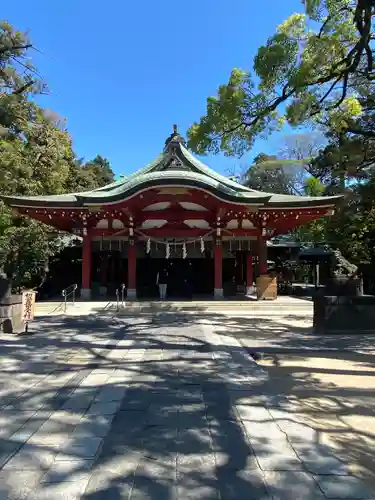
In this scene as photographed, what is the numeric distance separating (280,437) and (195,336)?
578cm

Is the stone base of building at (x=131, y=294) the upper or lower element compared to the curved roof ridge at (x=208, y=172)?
lower

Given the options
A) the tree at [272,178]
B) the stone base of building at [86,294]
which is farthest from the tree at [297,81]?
the tree at [272,178]

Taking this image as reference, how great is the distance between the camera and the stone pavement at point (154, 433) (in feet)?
9.60

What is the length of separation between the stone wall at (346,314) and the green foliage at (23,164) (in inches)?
341

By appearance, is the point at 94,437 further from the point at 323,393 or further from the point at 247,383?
the point at 323,393

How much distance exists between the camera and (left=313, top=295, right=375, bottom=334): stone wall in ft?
32.9

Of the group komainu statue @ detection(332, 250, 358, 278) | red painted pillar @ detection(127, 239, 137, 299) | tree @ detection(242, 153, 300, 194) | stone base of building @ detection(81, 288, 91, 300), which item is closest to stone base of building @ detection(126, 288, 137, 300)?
red painted pillar @ detection(127, 239, 137, 299)

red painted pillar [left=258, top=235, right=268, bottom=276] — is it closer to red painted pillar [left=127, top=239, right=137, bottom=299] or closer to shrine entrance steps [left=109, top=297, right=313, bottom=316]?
shrine entrance steps [left=109, top=297, right=313, bottom=316]

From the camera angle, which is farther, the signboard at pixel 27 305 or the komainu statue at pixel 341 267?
the komainu statue at pixel 341 267

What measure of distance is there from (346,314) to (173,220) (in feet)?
31.8

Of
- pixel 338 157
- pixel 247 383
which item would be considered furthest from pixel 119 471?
pixel 338 157

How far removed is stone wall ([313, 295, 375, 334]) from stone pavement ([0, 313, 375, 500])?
362 cm

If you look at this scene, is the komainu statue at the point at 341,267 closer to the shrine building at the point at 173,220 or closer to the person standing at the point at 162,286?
the shrine building at the point at 173,220

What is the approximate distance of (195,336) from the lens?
956cm
